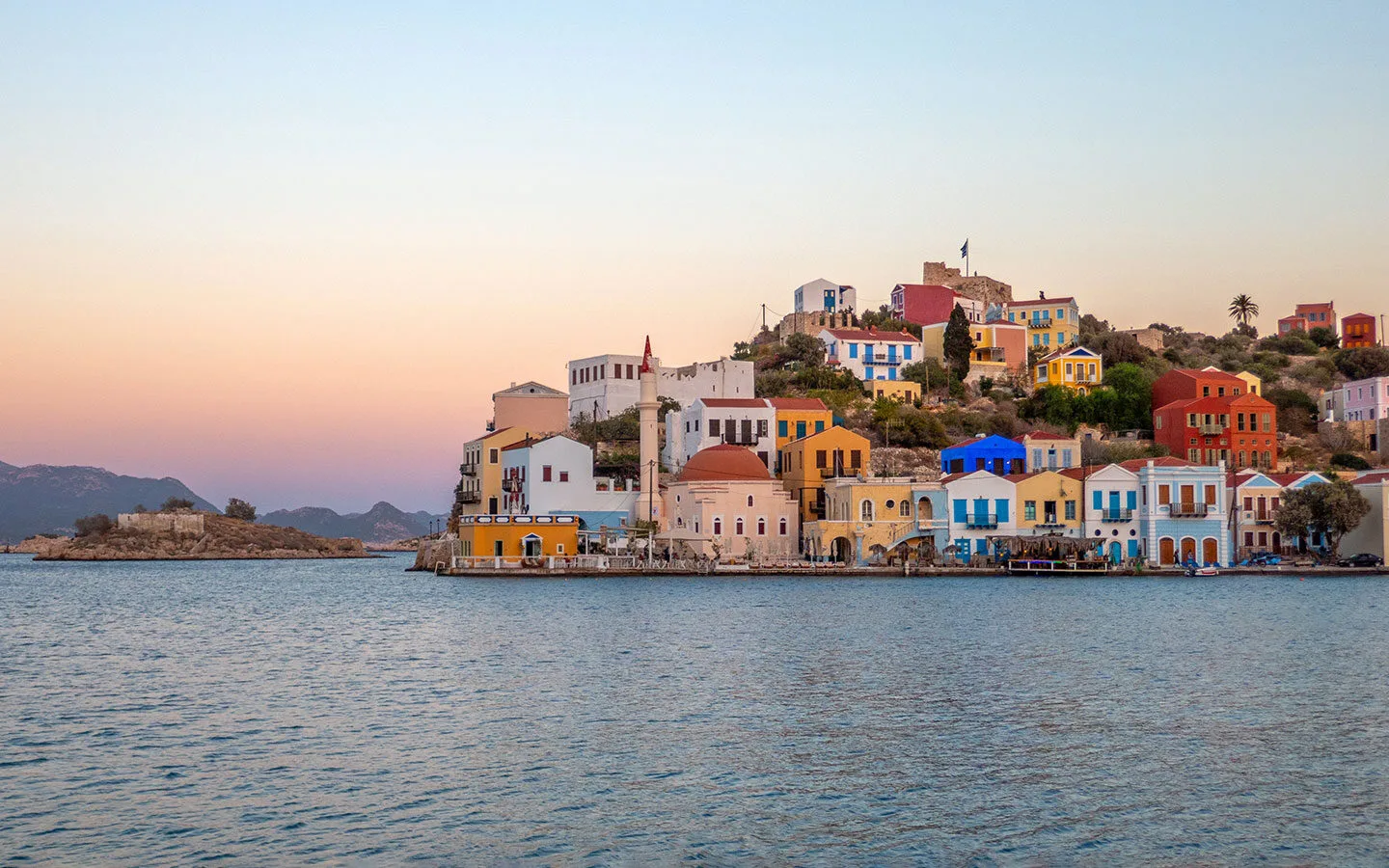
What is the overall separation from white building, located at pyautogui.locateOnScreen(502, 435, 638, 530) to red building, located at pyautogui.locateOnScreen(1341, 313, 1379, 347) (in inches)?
2745

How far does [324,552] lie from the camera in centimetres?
13250

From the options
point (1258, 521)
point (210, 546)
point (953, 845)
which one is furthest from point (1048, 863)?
point (210, 546)

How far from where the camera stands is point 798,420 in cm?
7388

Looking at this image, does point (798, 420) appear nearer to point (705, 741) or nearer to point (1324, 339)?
point (705, 741)

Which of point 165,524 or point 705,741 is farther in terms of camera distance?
point 165,524

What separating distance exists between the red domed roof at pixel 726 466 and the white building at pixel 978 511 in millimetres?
A: 9660

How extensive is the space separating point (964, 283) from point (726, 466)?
50417 millimetres

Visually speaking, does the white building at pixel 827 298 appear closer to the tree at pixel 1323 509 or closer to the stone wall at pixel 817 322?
the stone wall at pixel 817 322

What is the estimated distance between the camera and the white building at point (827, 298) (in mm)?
99625

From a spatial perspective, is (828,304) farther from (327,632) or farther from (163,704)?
(163,704)

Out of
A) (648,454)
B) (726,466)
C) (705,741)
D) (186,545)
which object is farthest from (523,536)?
(186,545)

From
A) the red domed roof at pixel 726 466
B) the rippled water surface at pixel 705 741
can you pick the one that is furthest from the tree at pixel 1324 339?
the rippled water surface at pixel 705 741

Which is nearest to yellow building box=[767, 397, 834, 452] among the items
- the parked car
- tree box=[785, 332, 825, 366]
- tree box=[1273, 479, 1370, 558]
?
tree box=[785, 332, 825, 366]

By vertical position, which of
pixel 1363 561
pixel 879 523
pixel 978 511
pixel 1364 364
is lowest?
pixel 1363 561
